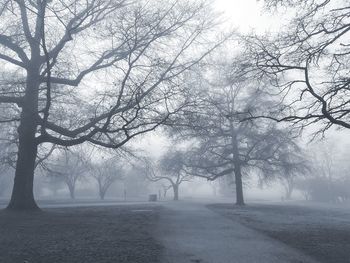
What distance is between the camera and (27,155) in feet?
51.9

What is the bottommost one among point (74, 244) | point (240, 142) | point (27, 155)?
point (74, 244)

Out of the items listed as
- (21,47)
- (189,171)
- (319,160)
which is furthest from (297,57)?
(319,160)

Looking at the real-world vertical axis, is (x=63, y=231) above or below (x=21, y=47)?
below

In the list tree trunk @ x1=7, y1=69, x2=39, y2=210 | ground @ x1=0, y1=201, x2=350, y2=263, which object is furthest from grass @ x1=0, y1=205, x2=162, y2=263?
tree trunk @ x1=7, y1=69, x2=39, y2=210

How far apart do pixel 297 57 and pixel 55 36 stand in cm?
1139

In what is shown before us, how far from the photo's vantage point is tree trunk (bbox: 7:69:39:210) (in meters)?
15.4

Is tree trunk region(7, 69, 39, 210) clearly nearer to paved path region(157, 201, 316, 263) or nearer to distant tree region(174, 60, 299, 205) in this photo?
paved path region(157, 201, 316, 263)

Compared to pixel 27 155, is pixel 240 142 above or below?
above

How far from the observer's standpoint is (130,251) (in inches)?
269

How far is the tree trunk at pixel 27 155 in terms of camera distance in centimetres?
1538

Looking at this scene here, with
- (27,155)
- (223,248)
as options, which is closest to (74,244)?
(223,248)

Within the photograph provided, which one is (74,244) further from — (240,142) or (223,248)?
(240,142)

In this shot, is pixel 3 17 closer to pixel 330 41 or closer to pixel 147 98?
pixel 147 98

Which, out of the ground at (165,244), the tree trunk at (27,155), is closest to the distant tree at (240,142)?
the tree trunk at (27,155)
